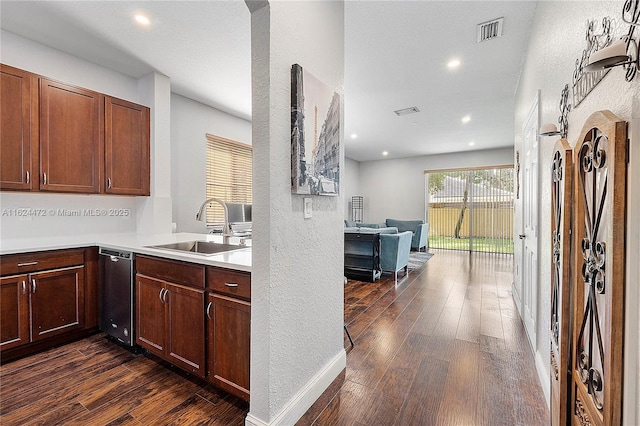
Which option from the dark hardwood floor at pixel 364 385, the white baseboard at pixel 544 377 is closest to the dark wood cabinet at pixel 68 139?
the dark hardwood floor at pixel 364 385

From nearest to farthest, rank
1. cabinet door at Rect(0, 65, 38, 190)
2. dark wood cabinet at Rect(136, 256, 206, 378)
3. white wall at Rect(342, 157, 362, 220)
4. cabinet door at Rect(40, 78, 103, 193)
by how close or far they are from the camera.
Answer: dark wood cabinet at Rect(136, 256, 206, 378) < cabinet door at Rect(0, 65, 38, 190) < cabinet door at Rect(40, 78, 103, 193) < white wall at Rect(342, 157, 362, 220)

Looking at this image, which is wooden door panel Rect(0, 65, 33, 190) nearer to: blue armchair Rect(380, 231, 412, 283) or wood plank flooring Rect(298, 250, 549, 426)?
wood plank flooring Rect(298, 250, 549, 426)

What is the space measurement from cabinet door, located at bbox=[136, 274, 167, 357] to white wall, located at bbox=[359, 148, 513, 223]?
25.8 ft

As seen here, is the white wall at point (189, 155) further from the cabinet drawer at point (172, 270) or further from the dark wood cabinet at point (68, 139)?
the cabinet drawer at point (172, 270)

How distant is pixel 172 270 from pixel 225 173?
114 inches

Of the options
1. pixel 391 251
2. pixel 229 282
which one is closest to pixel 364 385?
pixel 229 282

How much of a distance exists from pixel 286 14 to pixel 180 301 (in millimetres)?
1856

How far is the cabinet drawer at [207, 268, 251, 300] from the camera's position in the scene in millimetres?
1588

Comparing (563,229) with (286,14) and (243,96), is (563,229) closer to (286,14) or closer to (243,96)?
(286,14)

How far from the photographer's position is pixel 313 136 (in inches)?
65.7

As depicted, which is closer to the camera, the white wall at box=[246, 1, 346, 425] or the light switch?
the white wall at box=[246, 1, 346, 425]

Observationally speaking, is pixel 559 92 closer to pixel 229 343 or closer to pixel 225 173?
pixel 229 343

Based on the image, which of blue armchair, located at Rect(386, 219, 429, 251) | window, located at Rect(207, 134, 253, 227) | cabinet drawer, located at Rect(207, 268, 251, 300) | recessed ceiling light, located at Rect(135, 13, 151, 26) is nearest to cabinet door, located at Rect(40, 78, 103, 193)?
recessed ceiling light, located at Rect(135, 13, 151, 26)

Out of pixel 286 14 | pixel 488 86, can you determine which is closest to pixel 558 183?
pixel 286 14
